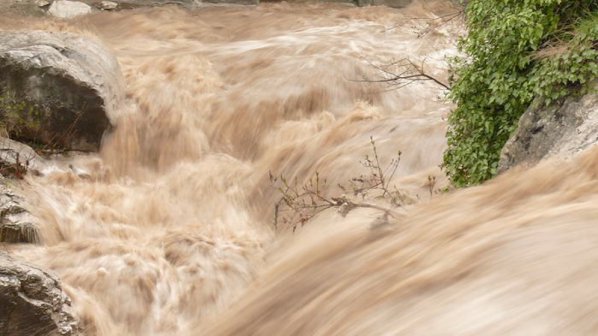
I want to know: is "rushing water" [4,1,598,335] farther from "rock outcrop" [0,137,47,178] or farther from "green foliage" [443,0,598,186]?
"green foliage" [443,0,598,186]

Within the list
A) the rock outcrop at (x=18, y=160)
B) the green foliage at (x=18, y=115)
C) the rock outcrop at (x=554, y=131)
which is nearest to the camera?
the rock outcrop at (x=554, y=131)

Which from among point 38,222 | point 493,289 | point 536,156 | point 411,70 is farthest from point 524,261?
point 411,70

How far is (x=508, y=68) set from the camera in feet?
16.9

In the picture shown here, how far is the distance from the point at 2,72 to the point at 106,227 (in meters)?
2.23

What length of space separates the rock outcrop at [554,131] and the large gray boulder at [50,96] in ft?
13.9

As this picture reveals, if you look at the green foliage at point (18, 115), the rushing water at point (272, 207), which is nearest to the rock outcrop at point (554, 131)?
the rushing water at point (272, 207)

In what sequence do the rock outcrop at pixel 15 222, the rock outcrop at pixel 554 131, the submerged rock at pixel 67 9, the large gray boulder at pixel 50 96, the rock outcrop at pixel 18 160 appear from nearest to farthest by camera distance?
1. the rock outcrop at pixel 554 131
2. the rock outcrop at pixel 15 222
3. the rock outcrop at pixel 18 160
4. the large gray boulder at pixel 50 96
5. the submerged rock at pixel 67 9

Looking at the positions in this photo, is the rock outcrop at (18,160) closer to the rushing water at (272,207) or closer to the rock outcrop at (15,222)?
the rushing water at (272,207)

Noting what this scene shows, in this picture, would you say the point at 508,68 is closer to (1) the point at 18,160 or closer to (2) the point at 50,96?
(1) the point at 18,160

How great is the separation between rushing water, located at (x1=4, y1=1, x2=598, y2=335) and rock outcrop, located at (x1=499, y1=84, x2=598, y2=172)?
0.26 meters

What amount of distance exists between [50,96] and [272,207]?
2487 millimetres

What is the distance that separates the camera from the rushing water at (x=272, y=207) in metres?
3.53

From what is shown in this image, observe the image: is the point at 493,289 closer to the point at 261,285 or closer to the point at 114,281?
the point at 261,285

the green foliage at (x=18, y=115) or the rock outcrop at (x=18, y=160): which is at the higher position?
the green foliage at (x=18, y=115)
